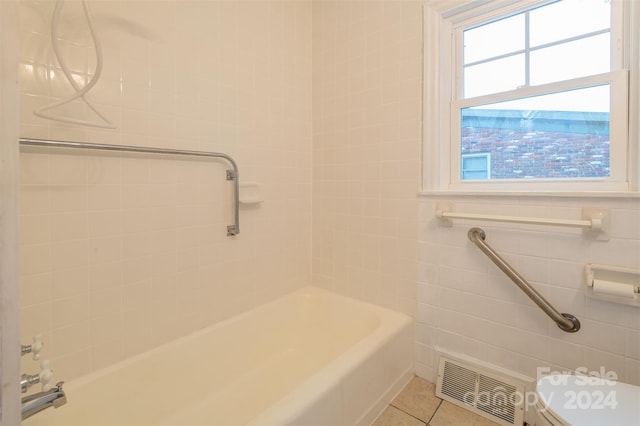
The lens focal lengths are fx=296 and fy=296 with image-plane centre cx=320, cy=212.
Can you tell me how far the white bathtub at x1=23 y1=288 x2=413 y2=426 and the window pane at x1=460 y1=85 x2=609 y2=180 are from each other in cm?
99

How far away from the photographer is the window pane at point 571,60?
121 centimetres

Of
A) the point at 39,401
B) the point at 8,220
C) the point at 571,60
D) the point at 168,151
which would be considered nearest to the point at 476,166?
the point at 571,60

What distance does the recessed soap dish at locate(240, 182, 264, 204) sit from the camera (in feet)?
5.36

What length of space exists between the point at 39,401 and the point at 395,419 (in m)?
1.32

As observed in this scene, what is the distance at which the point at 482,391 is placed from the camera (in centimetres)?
142

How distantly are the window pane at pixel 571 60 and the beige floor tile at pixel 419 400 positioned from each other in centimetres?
159

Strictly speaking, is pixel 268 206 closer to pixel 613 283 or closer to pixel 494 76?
pixel 494 76

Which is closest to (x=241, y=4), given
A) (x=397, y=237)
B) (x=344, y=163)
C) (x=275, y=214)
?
(x=344, y=163)

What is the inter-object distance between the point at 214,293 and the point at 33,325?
69 centimetres

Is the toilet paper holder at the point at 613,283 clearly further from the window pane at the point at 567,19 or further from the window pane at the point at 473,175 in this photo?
the window pane at the point at 567,19

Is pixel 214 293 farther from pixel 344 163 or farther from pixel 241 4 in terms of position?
pixel 241 4

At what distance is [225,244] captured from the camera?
63.0 inches

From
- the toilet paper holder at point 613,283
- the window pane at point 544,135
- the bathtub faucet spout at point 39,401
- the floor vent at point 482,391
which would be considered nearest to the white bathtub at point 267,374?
the floor vent at point 482,391

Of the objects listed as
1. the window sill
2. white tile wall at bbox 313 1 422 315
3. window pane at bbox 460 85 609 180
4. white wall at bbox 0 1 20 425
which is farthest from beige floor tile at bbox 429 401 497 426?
white wall at bbox 0 1 20 425
